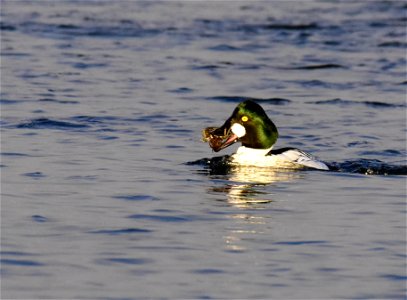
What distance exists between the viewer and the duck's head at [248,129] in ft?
51.4

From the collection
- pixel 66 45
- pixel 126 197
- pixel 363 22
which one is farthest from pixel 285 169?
pixel 363 22

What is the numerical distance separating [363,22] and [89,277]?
27044 millimetres

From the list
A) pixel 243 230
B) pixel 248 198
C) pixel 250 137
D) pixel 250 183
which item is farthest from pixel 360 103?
pixel 243 230

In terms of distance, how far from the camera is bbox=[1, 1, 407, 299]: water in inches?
392

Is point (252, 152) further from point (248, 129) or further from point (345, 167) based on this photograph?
point (345, 167)

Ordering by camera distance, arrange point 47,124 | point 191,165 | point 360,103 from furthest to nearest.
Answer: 1. point 360,103
2. point 47,124
3. point 191,165

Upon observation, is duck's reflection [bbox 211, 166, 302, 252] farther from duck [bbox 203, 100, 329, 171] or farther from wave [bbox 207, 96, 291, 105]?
wave [bbox 207, 96, 291, 105]

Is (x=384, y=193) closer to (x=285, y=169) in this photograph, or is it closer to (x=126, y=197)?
(x=285, y=169)

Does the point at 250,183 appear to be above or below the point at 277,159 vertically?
below

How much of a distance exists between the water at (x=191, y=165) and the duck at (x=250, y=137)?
0.95ft

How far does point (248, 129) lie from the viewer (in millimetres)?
15727

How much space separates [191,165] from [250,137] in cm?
80

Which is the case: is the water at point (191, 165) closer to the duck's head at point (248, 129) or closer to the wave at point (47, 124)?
the wave at point (47, 124)

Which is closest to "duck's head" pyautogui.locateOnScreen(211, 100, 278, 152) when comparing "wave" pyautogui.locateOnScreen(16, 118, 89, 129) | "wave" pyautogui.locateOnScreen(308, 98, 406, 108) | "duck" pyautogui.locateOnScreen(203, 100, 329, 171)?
"duck" pyautogui.locateOnScreen(203, 100, 329, 171)
